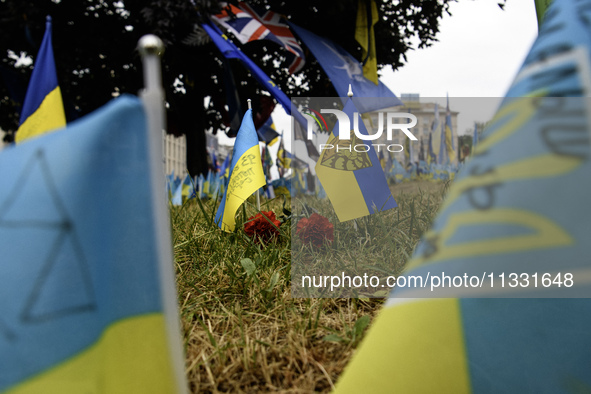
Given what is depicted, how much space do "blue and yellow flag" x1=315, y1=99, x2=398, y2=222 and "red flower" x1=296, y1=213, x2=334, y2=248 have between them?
0.50 feet

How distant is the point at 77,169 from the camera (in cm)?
66

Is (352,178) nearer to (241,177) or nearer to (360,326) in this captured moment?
(241,177)

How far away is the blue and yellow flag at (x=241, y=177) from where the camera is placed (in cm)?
241

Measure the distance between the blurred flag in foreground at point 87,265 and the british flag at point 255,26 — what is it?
5.52 m

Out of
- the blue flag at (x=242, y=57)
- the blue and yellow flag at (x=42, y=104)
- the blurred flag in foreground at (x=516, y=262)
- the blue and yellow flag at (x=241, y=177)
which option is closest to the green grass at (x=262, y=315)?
the blue and yellow flag at (x=241, y=177)

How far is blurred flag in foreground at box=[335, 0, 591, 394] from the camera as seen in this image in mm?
698

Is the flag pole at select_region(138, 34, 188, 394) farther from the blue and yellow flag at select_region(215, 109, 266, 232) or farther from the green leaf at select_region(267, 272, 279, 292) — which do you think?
the blue and yellow flag at select_region(215, 109, 266, 232)

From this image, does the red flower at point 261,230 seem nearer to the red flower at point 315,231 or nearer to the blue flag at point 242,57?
the red flower at point 315,231

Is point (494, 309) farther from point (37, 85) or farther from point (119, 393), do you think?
point (37, 85)

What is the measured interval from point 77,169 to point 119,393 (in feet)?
1.29

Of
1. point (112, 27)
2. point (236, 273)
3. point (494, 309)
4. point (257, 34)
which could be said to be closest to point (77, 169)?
point (494, 309)

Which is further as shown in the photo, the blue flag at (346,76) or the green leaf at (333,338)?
the blue flag at (346,76)

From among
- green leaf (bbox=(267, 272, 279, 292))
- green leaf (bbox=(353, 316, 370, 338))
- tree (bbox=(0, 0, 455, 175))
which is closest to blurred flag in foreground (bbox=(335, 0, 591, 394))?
green leaf (bbox=(353, 316, 370, 338))

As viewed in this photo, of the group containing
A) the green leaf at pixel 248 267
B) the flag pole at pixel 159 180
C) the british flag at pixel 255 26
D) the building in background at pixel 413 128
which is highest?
the british flag at pixel 255 26
